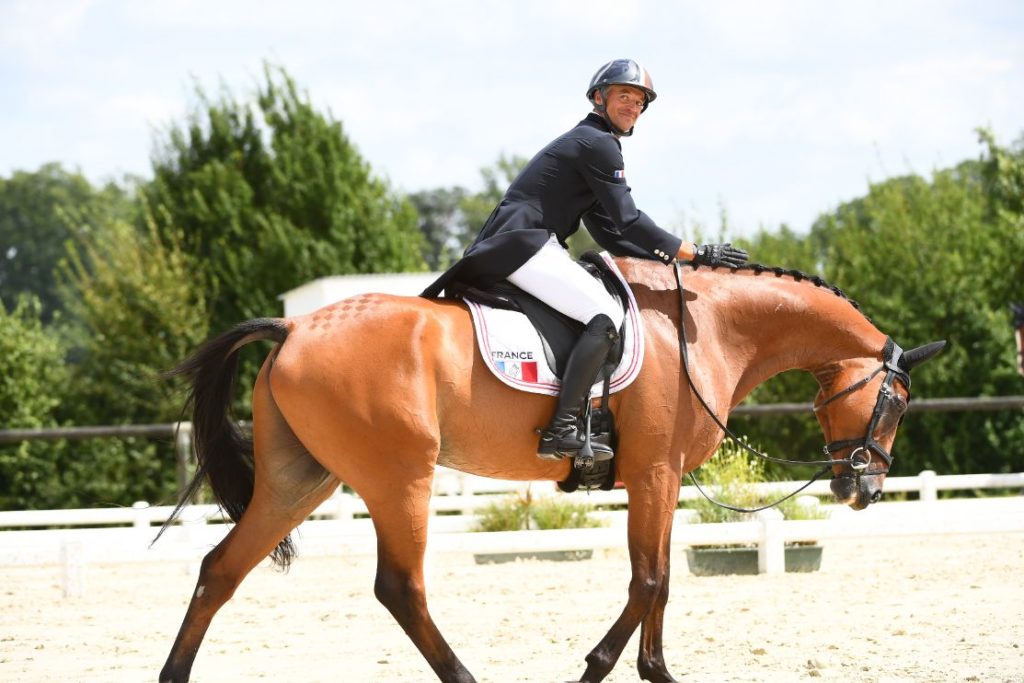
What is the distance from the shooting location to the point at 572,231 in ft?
17.1

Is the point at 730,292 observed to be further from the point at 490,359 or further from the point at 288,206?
the point at 288,206

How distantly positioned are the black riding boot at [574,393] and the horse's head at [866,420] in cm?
141

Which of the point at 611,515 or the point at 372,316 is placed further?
the point at 611,515

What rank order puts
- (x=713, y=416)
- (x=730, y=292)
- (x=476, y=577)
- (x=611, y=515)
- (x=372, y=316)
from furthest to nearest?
(x=611, y=515)
(x=476, y=577)
(x=730, y=292)
(x=713, y=416)
(x=372, y=316)

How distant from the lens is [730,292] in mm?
5336

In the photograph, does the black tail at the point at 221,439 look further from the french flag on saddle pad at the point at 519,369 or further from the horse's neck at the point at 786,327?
the horse's neck at the point at 786,327

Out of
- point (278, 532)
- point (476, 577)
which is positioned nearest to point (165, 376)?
point (278, 532)

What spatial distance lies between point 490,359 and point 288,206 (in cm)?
1462

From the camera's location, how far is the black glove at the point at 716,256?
16.8 ft

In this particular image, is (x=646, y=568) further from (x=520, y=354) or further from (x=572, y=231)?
(x=572, y=231)

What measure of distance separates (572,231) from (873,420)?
5.33 feet

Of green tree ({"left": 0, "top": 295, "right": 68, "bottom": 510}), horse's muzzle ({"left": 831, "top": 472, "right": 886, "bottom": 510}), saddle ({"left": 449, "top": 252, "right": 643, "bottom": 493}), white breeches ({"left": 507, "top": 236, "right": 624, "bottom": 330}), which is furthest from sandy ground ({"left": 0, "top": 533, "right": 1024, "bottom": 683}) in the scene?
green tree ({"left": 0, "top": 295, "right": 68, "bottom": 510})

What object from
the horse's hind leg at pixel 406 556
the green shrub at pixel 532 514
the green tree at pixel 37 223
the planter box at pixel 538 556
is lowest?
the planter box at pixel 538 556

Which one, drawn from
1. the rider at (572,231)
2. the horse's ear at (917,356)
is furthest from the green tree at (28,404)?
the horse's ear at (917,356)
